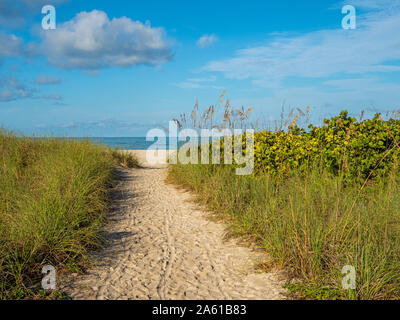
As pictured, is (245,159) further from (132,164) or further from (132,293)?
(132,164)

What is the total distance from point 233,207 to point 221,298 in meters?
2.69

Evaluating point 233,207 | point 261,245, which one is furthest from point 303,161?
point 261,245

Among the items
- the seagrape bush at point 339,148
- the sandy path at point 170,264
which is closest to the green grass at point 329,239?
the sandy path at point 170,264

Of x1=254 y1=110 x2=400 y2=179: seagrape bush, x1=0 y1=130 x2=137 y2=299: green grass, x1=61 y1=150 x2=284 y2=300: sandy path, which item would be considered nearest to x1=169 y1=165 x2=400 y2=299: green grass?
x1=61 y1=150 x2=284 y2=300: sandy path

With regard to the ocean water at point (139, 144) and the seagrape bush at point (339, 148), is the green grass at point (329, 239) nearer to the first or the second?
the seagrape bush at point (339, 148)

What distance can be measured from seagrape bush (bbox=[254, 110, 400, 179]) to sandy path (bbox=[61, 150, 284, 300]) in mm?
2038

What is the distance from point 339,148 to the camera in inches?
244

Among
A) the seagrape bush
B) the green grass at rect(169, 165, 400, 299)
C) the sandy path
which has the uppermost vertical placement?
the seagrape bush

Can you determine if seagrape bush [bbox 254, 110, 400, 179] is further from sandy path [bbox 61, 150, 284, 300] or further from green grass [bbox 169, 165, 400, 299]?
sandy path [bbox 61, 150, 284, 300]

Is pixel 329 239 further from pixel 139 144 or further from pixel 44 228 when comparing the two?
pixel 139 144

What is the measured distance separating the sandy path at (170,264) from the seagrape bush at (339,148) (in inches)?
80.2

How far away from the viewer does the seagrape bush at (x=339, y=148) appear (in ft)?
20.0

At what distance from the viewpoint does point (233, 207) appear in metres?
6.11

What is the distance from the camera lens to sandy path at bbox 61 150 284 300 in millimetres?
3664
